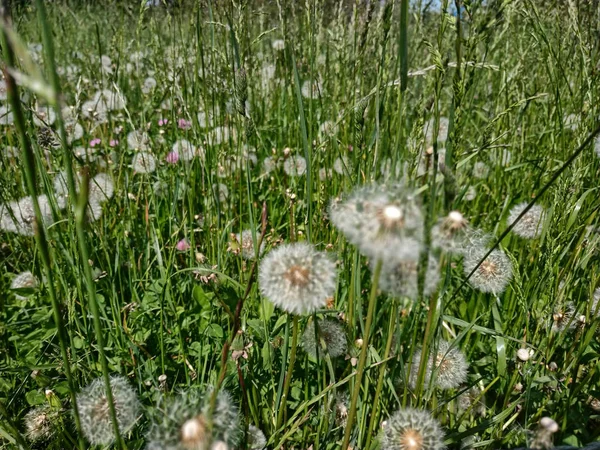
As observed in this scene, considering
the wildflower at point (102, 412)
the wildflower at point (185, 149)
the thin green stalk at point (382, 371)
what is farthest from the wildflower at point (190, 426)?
the wildflower at point (185, 149)

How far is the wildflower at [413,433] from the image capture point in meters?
0.93

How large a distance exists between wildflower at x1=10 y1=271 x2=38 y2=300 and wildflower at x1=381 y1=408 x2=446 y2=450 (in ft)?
4.47

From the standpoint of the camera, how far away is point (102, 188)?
6.83 feet

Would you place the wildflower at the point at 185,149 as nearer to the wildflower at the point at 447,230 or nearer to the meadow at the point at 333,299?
the meadow at the point at 333,299

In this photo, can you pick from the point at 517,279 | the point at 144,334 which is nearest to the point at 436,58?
the point at 517,279

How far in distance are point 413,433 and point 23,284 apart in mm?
1478

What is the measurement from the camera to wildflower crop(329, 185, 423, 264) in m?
0.63

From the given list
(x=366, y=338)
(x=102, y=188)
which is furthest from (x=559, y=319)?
(x=102, y=188)

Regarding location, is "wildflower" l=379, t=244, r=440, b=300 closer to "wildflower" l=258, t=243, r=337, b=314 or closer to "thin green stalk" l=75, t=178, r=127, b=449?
"wildflower" l=258, t=243, r=337, b=314

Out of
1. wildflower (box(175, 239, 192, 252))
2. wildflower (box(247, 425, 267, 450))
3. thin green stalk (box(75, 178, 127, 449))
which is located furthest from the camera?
wildflower (box(175, 239, 192, 252))

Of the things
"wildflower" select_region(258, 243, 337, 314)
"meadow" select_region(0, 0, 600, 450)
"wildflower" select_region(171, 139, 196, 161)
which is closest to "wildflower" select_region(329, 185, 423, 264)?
"meadow" select_region(0, 0, 600, 450)

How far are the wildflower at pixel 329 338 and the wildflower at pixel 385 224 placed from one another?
61 cm

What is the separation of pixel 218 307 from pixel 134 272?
14.7 inches

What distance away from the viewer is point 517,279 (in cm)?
120
